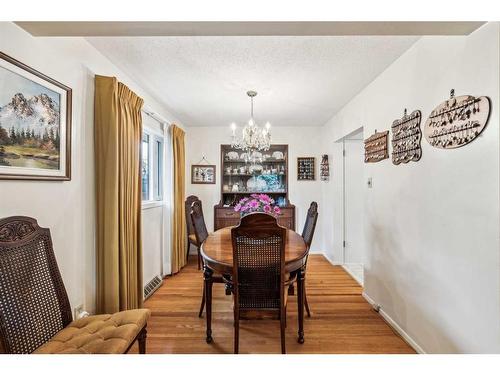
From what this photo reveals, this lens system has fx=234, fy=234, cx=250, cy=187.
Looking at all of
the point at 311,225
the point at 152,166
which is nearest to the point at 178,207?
the point at 152,166

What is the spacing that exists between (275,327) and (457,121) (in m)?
2.13

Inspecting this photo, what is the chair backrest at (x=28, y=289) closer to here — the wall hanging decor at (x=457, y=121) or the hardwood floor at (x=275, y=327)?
the hardwood floor at (x=275, y=327)

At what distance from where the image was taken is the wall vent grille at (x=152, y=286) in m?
2.77

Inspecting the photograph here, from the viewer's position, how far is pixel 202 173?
14.7 feet

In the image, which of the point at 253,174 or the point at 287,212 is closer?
the point at 287,212

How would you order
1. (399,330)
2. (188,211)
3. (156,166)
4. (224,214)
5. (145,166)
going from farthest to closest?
(224,214)
(188,211)
(156,166)
(145,166)
(399,330)

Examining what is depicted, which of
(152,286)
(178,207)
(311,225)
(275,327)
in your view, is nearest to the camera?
(275,327)

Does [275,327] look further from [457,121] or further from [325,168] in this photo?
[325,168]

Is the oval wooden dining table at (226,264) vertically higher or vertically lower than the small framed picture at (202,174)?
lower

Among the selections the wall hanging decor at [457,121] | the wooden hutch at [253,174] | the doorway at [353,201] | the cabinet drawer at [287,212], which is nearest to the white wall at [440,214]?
the wall hanging decor at [457,121]

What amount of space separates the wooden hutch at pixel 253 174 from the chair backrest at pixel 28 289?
314cm

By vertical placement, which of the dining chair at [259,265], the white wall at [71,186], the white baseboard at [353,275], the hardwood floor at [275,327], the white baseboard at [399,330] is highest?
the white wall at [71,186]

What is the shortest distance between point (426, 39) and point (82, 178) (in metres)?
2.77
